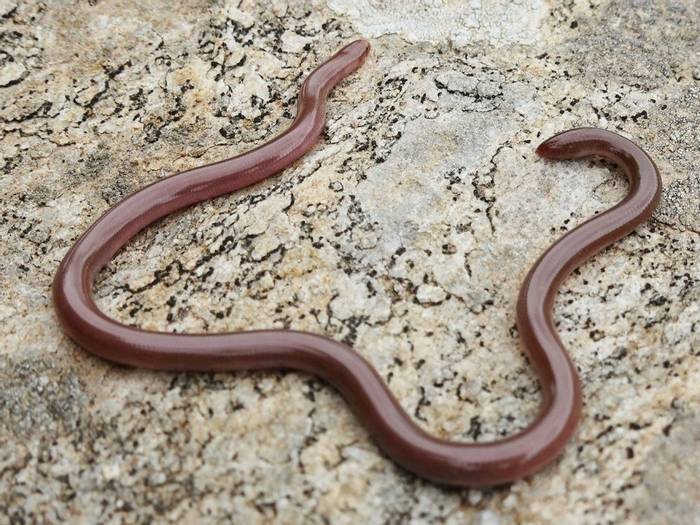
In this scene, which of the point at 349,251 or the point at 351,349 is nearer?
the point at 351,349

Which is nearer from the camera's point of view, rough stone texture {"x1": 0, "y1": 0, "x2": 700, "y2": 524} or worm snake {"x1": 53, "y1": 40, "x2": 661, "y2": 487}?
worm snake {"x1": 53, "y1": 40, "x2": 661, "y2": 487}

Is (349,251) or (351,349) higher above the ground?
(349,251)

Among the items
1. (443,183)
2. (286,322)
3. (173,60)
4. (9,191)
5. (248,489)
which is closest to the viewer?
(248,489)

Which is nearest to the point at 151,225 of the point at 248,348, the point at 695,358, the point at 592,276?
the point at 248,348

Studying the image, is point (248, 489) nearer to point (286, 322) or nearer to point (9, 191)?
point (286, 322)
